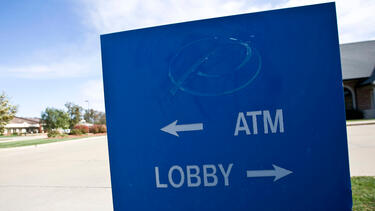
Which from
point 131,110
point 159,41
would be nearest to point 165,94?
point 131,110

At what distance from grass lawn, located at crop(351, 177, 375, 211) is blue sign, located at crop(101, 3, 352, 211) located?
5.56ft

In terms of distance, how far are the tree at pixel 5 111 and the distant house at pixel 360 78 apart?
A: 3767 centimetres

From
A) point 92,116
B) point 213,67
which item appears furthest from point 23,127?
point 213,67

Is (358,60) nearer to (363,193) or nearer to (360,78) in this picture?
(360,78)

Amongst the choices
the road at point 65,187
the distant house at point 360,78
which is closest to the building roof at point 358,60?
the distant house at point 360,78

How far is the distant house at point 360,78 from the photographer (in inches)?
851

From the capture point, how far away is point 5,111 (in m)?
24.5

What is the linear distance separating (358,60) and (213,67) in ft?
101

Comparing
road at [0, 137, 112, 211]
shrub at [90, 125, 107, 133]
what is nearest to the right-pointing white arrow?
road at [0, 137, 112, 211]

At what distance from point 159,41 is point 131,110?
2.02 feet

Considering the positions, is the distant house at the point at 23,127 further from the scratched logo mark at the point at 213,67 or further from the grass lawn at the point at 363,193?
the grass lawn at the point at 363,193

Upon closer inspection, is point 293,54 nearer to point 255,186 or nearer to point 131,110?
point 255,186

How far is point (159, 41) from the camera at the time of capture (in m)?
1.71

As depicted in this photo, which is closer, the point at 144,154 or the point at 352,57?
→ the point at 144,154
